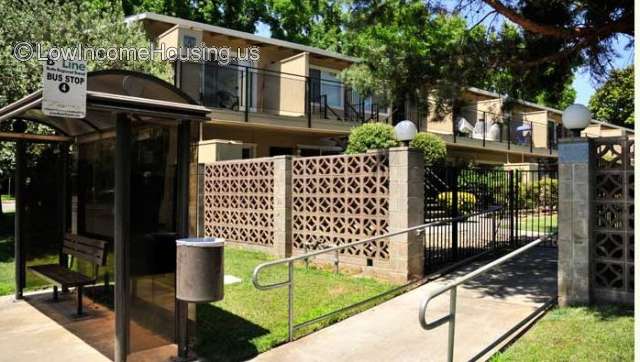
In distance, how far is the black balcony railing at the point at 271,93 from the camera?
15523 millimetres

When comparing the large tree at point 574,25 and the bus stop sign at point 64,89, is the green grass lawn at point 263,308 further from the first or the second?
the large tree at point 574,25

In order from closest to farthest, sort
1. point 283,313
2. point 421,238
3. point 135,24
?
point 283,313, point 421,238, point 135,24

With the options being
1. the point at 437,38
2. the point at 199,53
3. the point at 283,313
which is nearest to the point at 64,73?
the point at 283,313

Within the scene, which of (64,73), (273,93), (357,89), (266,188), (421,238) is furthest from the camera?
(273,93)

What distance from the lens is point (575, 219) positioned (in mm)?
6117

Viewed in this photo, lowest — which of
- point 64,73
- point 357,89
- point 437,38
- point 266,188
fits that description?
point 266,188

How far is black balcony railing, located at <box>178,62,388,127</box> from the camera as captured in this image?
15.5m

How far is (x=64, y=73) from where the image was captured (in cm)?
420

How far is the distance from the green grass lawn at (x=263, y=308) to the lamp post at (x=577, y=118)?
3.29m

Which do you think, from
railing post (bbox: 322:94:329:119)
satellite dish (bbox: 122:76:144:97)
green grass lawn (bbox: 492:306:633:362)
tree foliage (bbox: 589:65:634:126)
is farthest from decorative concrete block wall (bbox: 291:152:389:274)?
tree foliage (bbox: 589:65:634:126)

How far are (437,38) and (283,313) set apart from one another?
636cm

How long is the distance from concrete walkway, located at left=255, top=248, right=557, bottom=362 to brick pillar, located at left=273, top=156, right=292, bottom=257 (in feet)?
10.3

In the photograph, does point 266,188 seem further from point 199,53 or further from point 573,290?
point 199,53

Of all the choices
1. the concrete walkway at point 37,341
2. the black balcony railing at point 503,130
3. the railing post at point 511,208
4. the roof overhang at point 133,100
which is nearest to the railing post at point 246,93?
the railing post at point 511,208
